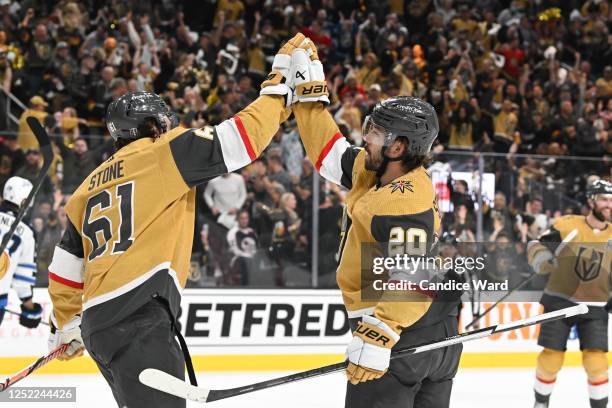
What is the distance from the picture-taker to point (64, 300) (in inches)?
133

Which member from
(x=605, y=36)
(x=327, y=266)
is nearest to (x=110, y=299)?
(x=327, y=266)

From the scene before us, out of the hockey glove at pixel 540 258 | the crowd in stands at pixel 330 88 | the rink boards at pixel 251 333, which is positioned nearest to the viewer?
the hockey glove at pixel 540 258

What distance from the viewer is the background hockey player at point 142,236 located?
9.87 feet

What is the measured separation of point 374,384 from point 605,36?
11.0 meters

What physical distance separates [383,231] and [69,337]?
1260 mm

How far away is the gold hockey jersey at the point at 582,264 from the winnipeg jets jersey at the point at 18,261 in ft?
11.0

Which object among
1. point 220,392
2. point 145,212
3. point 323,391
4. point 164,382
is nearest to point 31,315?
point 323,391

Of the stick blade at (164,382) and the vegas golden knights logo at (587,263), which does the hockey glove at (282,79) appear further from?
the vegas golden knights logo at (587,263)

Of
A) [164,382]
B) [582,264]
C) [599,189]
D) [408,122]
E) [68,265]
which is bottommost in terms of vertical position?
[582,264]

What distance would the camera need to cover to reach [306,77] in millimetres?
3520

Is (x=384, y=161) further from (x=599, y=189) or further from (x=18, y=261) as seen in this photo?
(x=18, y=261)

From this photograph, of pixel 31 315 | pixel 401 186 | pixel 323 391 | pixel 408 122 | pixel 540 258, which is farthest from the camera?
pixel 31 315

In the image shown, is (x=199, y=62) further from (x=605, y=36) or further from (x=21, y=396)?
(x=605, y=36)

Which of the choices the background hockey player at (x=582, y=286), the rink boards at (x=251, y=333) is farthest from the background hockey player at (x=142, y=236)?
the rink boards at (x=251, y=333)
